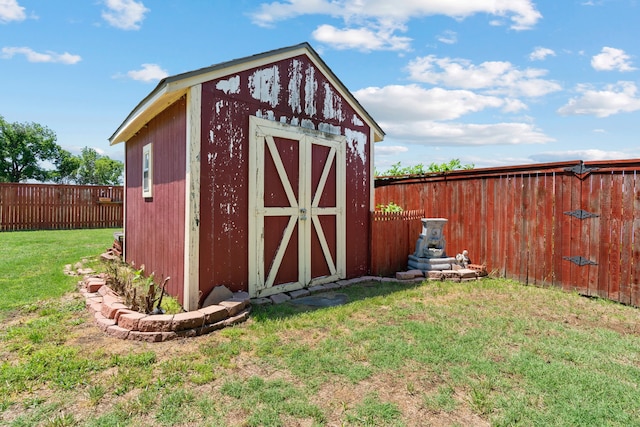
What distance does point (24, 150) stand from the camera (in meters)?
23.5

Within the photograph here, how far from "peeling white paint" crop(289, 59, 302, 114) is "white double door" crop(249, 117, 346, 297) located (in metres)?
0.35

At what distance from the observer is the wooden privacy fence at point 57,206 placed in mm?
12609

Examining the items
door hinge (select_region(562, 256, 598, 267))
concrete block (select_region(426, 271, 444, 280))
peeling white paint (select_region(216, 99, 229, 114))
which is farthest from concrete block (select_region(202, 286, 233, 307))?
door hinge (select_region(562, 256, 598, 267))

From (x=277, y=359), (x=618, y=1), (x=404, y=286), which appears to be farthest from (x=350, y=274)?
(x=618, y=1)

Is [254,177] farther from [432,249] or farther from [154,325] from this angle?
Answer: [432,249]

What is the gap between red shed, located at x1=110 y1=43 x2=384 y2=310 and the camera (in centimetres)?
398

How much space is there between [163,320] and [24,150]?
28.7 m

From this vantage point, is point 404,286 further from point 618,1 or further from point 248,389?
point 618,1

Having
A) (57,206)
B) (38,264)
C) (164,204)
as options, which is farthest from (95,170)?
(164,204)

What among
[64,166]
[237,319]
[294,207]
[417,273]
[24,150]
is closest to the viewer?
[237,319]

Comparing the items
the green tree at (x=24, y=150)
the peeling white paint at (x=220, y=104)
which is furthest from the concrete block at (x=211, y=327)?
the green tree at (x=24, y=150)

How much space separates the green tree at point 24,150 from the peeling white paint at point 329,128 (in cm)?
2762

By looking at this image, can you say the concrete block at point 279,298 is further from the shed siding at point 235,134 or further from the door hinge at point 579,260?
the door hinge at point 579,260

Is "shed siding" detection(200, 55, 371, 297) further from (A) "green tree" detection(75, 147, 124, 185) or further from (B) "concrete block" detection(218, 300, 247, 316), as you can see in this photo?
(A) "green tree" detection(75, 147, 124, 185)
